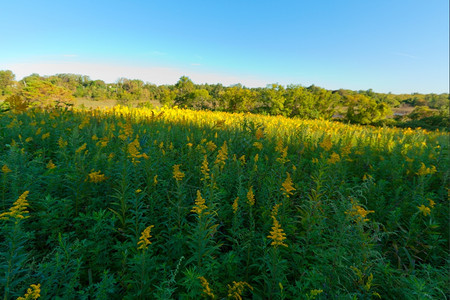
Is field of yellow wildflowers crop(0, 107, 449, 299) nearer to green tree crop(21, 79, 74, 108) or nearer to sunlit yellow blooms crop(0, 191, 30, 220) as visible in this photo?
sunlit yellow blooms crop(0, 191, 30, 220)

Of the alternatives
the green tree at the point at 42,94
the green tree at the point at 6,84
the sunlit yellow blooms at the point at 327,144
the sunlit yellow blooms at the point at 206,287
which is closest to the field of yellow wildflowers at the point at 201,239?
the sunlit yellow blooms at the point at 206,287

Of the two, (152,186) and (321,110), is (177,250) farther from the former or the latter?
(321,110)

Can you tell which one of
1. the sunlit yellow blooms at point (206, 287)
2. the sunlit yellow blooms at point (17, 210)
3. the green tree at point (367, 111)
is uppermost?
the green tree at point (367, 111)

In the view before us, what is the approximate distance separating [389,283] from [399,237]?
2.76 ft

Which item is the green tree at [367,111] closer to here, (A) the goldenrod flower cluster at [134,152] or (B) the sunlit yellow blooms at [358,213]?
(B) the sunlit yellow blooms at [358,213]

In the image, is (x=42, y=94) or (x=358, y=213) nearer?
(x=358, y=213)

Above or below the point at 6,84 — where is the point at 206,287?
below

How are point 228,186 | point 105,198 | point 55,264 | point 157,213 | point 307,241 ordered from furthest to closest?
1. point 228,186
2. point 105,198
3. point 157,213
4. point 307,241
5. point 55,264

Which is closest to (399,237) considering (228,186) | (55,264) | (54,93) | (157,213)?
(228,186)

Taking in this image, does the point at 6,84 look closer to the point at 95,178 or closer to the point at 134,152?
the point at 95,178

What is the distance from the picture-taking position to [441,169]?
3.06 m

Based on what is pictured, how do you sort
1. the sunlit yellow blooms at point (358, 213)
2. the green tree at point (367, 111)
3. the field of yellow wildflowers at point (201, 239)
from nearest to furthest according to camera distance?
1. the field of yellow wildflowers at point (201, 239)
2. the sunlit yellow blooms at point (358, 213)
3. the green tree at point (367, 111)

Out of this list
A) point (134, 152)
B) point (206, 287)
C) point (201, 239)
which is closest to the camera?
point (206, 287)

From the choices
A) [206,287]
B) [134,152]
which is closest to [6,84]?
[134,152]
